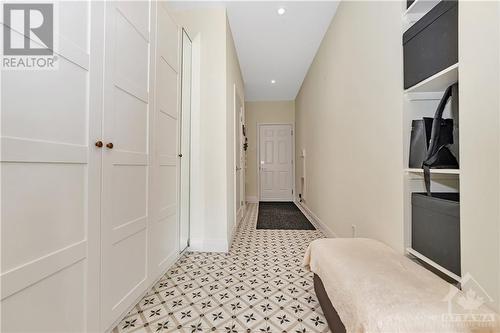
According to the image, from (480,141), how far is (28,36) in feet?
5.53

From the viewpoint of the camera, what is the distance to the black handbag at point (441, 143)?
1.10m

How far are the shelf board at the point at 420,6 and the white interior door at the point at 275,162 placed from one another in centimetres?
478

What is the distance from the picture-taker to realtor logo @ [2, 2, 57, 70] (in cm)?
79

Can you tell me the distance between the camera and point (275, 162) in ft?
20.1

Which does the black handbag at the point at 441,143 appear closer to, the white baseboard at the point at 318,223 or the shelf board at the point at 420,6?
the shelf board at the point at 420,6

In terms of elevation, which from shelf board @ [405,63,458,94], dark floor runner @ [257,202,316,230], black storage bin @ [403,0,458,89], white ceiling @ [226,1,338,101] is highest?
white ceiling @ [226,1,338,101]

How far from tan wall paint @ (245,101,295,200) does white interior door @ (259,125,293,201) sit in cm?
16

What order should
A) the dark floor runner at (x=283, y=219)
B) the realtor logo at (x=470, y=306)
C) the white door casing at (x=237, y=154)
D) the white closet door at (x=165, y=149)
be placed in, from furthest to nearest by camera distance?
the dark floor runner at (x=283, y=219) → the white door casing at (x=237, y=154) → the white closet door at (x=165, y=149) → the realtor logo at (x=470, y=306)

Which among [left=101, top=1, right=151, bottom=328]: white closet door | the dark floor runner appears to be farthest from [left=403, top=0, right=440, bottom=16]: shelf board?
the dark floor runner

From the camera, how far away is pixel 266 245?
266 centimetres

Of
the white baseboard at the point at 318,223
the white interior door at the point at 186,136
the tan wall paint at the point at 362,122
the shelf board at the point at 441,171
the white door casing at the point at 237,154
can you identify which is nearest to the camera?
the shelf board at the point at 441,171

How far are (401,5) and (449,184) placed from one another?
3.51 feet

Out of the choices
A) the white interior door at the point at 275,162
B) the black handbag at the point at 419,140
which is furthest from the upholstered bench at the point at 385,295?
the white interior door at the point at 275,162

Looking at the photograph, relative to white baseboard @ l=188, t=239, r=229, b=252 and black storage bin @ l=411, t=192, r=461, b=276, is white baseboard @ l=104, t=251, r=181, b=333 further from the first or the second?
black storage bin @ l=411, t=192, r=461, b=276
